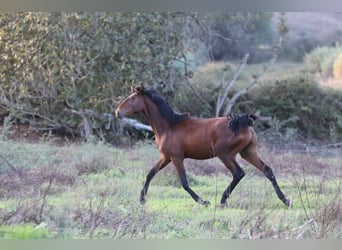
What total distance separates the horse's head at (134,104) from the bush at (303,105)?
200 inches

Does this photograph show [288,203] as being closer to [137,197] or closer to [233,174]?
[233,174]

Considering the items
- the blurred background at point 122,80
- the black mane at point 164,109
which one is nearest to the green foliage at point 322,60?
the blurred background at point 122,80

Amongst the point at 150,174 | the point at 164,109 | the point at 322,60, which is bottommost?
the point at 322,60

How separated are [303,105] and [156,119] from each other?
538cm

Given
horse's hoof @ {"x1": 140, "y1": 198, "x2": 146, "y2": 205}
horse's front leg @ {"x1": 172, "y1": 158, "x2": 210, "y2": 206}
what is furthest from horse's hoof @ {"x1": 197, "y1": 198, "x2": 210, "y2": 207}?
horse's hoof @ {"x1": 140, "y1": 198, "x2": 146, "y2": 205}

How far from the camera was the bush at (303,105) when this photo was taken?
12.8 m

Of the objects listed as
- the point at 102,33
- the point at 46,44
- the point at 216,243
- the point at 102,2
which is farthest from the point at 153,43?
the point at 216,243

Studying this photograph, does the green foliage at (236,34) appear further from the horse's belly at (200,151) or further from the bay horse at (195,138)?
the horse's belly at (200,151)

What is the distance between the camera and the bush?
12812 millimetres

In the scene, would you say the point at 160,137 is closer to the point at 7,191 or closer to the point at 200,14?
the point at 7,191

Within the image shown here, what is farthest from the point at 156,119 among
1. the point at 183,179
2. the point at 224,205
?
the point at 224,205

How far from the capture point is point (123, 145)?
11.7 m

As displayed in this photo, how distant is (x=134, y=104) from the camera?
26.3ft

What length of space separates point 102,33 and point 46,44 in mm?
863
